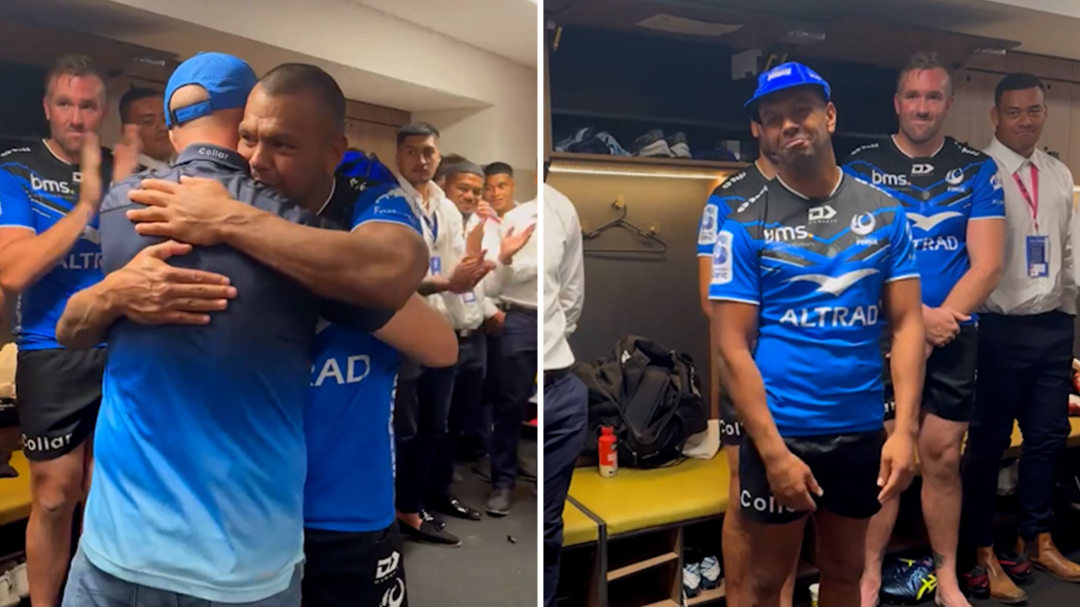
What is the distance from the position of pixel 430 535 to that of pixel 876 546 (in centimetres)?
99

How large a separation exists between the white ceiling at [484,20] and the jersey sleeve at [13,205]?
66 centimetres

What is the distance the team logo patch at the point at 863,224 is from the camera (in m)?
1.61

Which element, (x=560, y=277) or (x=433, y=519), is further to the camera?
(x=560, y=277)

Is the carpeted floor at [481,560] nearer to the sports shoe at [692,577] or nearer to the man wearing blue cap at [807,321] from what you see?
the sports shoe at [692,577]

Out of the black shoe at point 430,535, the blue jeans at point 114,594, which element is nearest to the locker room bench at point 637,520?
the black shoe at point 430,535

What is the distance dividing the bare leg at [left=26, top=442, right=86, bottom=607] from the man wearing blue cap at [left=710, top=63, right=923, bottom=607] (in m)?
1.22

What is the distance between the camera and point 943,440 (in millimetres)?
1788

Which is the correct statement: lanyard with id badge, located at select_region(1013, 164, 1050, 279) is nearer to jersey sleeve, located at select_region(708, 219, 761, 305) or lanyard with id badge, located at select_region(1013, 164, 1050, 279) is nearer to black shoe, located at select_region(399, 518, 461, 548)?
jersey sleeve, located at select_region(708, 219, 761, 305)

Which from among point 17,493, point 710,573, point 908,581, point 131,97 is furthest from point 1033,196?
point 17,493

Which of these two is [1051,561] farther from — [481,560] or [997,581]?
[481,560]

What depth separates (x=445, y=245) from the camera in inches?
59.1

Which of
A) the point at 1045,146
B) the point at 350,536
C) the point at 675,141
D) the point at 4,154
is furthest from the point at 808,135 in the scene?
the point at 4,154

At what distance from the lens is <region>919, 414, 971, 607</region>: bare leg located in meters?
1.77

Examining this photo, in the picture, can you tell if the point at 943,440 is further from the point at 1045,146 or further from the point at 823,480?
the point at 1045,146
